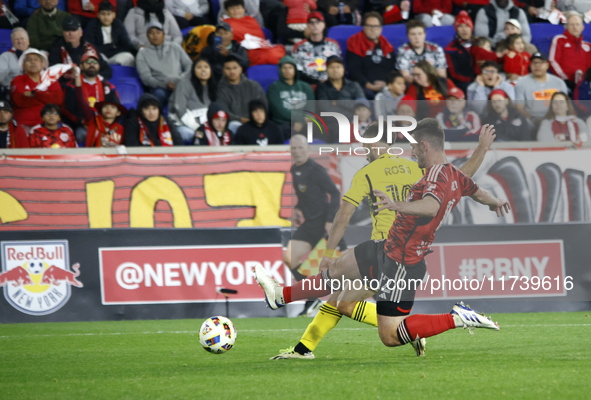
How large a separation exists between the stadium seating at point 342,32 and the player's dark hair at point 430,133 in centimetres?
721

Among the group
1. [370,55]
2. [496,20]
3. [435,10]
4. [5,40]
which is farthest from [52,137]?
[496,20]

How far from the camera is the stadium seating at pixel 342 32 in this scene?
46.1 ft

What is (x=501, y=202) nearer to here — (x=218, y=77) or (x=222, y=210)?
(x=222, y=210)

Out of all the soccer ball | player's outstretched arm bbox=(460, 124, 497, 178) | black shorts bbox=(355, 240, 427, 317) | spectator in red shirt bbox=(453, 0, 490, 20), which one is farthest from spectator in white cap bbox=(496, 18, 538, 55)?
the soccer ball

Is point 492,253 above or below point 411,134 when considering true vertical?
below

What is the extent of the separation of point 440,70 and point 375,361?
754cm

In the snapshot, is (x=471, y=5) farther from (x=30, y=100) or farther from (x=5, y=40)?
(x=5, y=40)

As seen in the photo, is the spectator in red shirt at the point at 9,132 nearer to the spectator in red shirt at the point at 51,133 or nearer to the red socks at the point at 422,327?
the spectator in red shirt at the point at 51,133

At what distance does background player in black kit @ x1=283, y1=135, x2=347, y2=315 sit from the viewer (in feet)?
25.5

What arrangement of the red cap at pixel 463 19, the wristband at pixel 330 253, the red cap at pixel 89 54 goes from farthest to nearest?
the red cap at pixel 463 19, the red cap at pixel 89 54, the wristband at pixel 330 253

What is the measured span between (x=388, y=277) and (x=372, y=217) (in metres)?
0.62

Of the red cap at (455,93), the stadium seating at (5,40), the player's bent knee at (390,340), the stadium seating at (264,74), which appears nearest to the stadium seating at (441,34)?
the red cap at (455,93)

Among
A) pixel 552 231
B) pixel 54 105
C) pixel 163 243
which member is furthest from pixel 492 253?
pixel 54 105

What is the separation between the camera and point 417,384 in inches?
205
